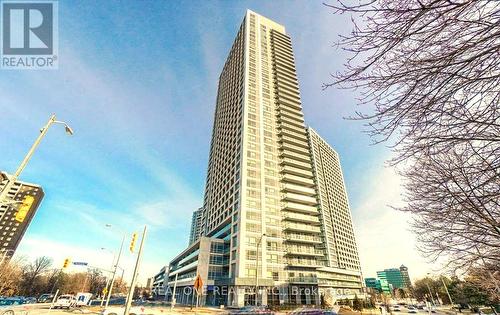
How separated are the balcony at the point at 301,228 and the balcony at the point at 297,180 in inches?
408

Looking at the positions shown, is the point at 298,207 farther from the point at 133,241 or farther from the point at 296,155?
the point at 133,241

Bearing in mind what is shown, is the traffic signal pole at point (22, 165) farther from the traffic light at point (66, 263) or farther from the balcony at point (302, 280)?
the balcony at point (302, 280)

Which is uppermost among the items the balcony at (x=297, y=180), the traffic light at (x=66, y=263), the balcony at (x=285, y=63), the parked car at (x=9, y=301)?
the balcony at (x=285, y=63)

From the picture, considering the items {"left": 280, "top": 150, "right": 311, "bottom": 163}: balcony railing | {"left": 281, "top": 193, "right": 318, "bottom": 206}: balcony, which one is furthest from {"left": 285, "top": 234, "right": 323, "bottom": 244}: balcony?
{"left": 280, "top": 150, "right": 311, "bottom": 163}: balcony railing

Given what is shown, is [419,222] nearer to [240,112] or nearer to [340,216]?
[240,112]

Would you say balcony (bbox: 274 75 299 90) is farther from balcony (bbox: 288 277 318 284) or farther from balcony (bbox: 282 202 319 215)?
balcony (bbox: 288 277 318 284)

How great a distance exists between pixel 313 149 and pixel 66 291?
344 ft

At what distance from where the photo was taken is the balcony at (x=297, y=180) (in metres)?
55.9

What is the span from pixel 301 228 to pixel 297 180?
11.5m

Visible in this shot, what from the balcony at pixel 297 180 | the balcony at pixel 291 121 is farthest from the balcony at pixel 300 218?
the balcony at pixel 291 121

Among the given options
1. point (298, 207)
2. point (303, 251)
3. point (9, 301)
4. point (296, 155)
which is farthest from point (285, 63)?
point (9, 301)

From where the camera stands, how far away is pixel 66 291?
79.8m

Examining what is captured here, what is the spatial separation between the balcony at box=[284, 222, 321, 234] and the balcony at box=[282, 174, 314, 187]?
10.4 metres

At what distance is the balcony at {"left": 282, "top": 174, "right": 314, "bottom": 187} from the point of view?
55906 mm
